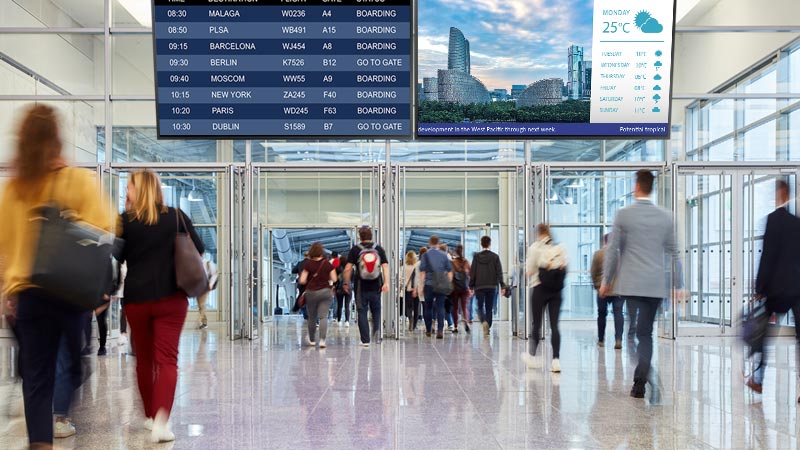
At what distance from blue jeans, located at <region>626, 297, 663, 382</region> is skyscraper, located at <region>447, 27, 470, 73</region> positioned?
670 cm

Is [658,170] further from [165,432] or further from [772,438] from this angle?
[165,432]

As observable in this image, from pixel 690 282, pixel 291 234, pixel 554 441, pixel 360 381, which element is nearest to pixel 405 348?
pixel 360 381

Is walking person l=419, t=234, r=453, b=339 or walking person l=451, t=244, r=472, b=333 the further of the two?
walking person l=451, t=244, r=472, b=333

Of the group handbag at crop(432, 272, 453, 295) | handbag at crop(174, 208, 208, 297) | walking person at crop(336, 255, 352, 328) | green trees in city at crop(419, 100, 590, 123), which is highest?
green trees in city at crop(419, 100, 590, 123)

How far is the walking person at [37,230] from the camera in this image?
12.6 ft

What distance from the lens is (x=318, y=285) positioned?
12.0 meters

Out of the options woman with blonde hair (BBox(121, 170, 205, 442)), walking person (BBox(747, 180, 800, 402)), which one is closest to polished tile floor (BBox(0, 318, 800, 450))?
woman with blonde hair (BBox(121, 170, 205, 442))

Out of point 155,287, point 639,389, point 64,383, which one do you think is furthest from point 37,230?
point 639,389

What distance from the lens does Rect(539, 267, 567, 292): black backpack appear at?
8.76 m

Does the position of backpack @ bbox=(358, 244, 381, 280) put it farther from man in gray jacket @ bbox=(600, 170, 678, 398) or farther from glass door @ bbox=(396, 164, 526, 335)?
glass door @ bbox=(396, 164, 526, 335)

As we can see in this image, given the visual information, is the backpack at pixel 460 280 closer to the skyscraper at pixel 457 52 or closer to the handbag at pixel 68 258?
the skyscraper at pixel 457 52

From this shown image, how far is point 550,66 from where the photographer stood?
1289cm

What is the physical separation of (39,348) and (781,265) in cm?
542

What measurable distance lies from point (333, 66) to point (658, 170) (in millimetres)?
6214
